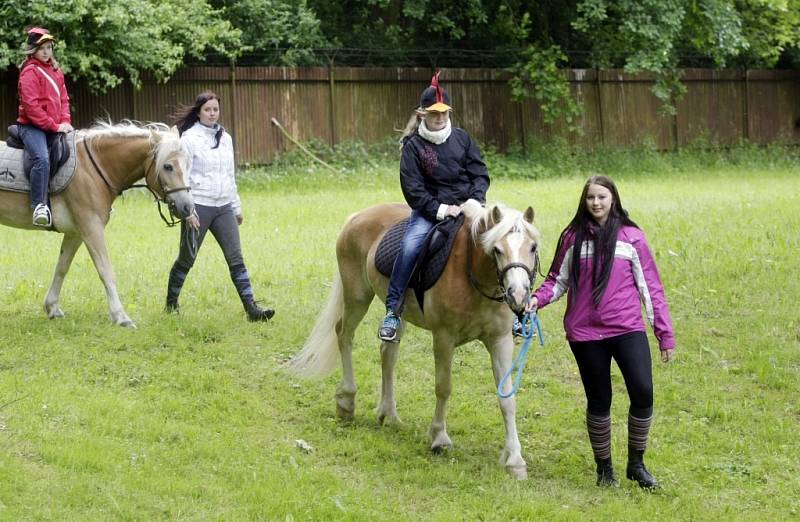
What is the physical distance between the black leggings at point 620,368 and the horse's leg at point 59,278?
19.8 feet

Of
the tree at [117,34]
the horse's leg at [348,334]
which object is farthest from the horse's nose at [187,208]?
the tree at [117,34]

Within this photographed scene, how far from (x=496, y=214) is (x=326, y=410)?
2674 millimetres

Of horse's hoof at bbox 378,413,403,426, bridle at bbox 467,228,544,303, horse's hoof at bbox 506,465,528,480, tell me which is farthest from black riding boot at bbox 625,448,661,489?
horse's hoof at bbox 378,413,403,426

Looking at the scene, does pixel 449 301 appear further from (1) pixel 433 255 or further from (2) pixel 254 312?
(2) pixel 254 312

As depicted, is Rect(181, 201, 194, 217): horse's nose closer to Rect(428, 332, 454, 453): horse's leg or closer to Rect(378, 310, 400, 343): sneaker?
Rect(378, 310, 400, 343): sneaker

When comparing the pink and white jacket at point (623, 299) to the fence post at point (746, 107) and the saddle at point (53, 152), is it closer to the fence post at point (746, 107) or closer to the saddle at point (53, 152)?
the saddle at point (53, 152)

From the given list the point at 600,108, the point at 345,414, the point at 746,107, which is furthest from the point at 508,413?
the point at 746,107

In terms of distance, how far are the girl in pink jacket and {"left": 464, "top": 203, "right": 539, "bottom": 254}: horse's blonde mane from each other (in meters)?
0.36

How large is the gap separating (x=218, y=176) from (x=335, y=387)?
2.68 metres

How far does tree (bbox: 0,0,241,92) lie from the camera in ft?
61.1

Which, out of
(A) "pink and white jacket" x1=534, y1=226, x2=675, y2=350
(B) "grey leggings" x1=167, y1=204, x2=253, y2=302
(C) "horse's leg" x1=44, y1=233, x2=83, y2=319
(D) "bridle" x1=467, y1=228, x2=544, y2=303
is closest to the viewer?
(D) "bridle" x1=467, y1=228, x2=544, y2=303

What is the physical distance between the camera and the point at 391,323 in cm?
750

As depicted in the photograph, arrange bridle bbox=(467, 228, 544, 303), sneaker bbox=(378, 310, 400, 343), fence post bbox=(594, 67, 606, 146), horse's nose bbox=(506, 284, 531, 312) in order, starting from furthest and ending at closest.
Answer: fence post bbox=(594, 67, 606, 146), sneaker bbox=(378, 310, 400, 343), bridle bbox=(467, 228, 544, 303), horse's nose bbox=(506, 284, 531, 312)

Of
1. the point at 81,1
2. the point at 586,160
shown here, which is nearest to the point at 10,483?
the point at 81,1
